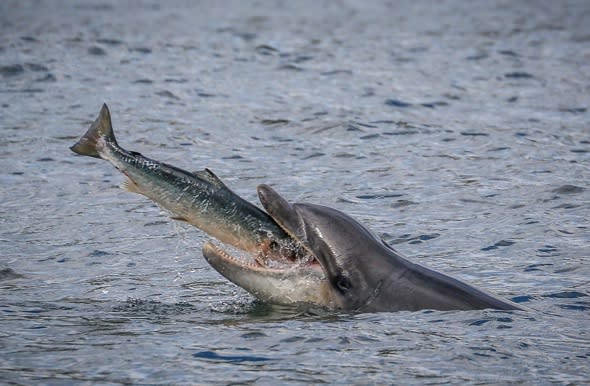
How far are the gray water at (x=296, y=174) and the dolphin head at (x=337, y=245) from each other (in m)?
0.27

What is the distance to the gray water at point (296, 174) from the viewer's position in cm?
946

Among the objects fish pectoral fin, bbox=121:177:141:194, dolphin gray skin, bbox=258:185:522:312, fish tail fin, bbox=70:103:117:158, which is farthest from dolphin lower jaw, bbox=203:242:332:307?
fish tail fin, bbox=70:103:117:158

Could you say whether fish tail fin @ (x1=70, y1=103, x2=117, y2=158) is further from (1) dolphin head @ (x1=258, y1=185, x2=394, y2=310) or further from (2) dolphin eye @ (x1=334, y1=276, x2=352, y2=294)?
(2) dolphin eye @ (x1=334, y1=276, x2=352, y2=294)

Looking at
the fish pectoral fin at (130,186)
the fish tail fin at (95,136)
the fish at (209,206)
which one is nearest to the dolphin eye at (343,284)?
the fish at (209,206)

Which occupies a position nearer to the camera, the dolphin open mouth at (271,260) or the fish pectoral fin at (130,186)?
Answer: the dolphin open mouth at (271,260)

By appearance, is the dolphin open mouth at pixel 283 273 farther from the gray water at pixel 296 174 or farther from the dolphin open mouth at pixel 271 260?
the gray water at pixel 296 174

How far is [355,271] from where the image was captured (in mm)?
9688

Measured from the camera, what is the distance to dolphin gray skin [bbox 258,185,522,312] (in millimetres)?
9664

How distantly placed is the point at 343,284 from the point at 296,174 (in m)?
7.11

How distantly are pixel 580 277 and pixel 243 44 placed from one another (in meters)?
15.8

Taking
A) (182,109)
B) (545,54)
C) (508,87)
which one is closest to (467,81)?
(508,87)

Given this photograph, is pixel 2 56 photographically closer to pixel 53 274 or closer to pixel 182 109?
pixel 182 109

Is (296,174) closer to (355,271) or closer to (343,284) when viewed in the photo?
(343,284)

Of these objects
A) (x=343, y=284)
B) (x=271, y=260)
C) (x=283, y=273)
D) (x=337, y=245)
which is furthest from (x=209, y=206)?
(x=343, y=284)
